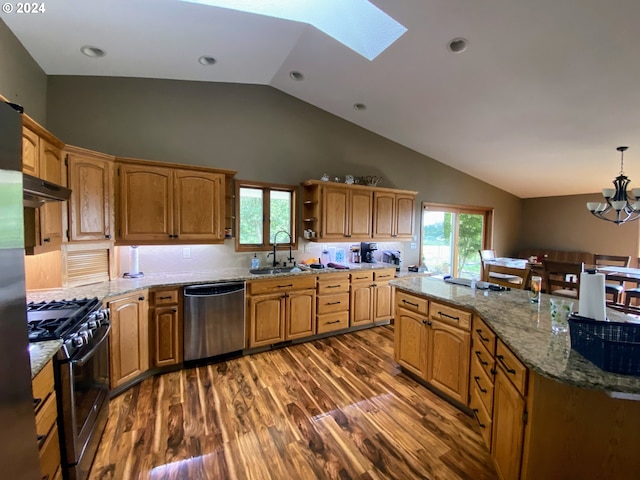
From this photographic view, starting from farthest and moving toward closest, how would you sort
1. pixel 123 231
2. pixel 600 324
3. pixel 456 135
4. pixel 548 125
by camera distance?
pixel 456 135 < pixel 548 125 < pixel 123 231 < pixel 600 324

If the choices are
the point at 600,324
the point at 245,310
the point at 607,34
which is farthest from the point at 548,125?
the point at 245,310

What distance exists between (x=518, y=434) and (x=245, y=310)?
2.59 meters

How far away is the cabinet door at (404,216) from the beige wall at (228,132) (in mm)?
429

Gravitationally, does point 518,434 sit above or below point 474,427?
above

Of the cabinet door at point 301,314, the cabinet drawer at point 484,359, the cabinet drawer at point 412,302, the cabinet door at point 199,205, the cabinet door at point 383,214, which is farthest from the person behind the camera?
the cabinet door at point 383,214

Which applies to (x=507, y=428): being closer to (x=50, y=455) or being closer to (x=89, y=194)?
(x=50, y=455)

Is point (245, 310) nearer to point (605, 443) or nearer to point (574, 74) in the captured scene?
point (605, 443)

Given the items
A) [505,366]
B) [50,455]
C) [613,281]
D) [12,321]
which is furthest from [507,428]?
[613,281]

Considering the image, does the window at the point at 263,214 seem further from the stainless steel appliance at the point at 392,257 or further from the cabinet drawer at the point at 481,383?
the cabinet drawer at the point at 481,383

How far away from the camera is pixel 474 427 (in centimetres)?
208

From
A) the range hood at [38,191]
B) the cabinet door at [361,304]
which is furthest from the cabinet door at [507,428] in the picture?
the range hood at [38,191]

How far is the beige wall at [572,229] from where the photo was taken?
17.2 ft

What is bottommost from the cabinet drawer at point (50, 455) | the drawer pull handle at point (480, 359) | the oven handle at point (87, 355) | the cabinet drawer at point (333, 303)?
the cabinet drawer at point (50, 455)

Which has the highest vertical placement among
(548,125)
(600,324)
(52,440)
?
(548,125)
